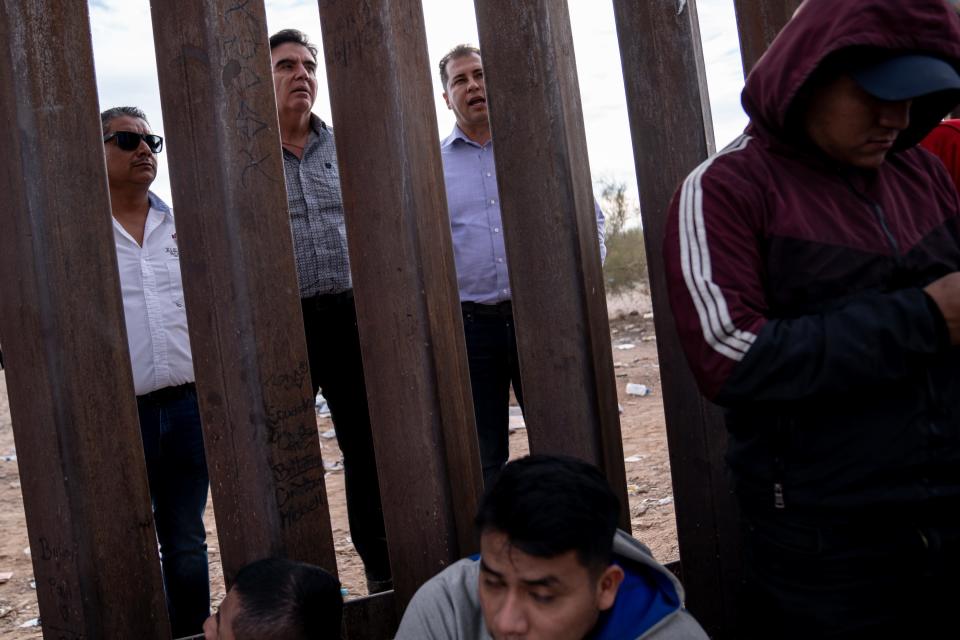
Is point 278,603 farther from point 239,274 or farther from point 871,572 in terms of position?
point 871,572

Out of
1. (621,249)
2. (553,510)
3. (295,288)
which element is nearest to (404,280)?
(295,288)

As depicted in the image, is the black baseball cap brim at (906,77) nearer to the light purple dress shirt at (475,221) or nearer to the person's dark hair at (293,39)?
the light purple dress shirt at (475,221)

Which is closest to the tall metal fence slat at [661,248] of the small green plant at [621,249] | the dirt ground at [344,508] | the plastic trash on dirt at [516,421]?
the dirt ground at [344,508]

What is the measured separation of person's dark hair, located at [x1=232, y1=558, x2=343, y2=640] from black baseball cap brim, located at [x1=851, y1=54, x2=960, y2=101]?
156 cm

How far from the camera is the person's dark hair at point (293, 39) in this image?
12.1ft

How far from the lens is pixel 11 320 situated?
2.09 m

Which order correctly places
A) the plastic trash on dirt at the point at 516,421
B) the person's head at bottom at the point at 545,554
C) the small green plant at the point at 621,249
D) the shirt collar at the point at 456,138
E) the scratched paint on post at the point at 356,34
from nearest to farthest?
the person's head at bottom at the point at 545,554
the scratched paint on post at the point at 356,34
the shirt collar at the point at 456,138
the plastic trash on dirt at the point at 516,421
the small green plant at the point at 621,249

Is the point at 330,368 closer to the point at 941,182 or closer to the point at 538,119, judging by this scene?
the point at 538,119

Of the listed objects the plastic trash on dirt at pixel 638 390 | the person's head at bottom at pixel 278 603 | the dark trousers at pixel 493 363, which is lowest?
the plastic trash on dirt at pixel 638 390

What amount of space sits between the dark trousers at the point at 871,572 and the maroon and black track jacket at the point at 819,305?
6 centimetres

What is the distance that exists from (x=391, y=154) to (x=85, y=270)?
0.75 meters

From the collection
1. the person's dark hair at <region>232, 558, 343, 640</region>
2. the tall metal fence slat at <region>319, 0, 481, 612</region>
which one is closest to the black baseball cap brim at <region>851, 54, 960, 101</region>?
the tall metal fence slat at <region>319, 0, 481, 612</region>

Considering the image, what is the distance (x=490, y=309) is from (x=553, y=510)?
1935 millimetres

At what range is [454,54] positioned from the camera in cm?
400
